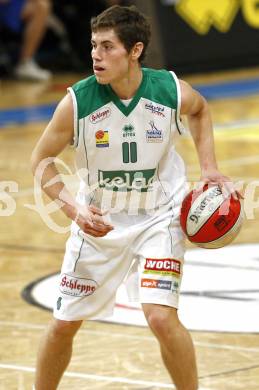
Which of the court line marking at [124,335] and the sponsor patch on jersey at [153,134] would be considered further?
the court line marking at [124,335]

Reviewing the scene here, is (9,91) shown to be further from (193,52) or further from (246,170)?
(246,170)

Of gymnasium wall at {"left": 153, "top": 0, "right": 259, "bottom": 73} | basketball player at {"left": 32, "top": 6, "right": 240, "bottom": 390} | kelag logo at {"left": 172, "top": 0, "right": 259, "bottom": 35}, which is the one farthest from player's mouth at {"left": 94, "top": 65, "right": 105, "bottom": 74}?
kelag logo at {"left": 172, "top": 0, "right": 259, "bottom": 35}

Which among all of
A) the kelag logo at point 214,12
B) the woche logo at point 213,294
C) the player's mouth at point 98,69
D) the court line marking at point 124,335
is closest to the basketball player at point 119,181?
the player's mouth at point 98,69

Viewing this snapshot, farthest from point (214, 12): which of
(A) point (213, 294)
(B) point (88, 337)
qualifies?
(B) point (88, 337)

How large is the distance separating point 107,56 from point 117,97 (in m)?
0.20

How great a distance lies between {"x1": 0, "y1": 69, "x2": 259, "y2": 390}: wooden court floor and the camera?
19.1 ft

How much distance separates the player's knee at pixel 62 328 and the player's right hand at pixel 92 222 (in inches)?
17.8

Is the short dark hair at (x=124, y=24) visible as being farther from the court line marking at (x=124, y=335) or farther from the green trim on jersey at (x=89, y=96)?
the court line marking at (x=124, y=335)

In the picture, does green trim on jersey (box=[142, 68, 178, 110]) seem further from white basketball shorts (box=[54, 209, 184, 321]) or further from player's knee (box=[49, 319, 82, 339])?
player's knee (box=[49, 319, 82, 339])

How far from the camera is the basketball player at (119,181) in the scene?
520 cm

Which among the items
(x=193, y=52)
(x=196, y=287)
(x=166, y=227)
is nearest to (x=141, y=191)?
(x=166, y=227)

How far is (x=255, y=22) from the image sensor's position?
1889 cm

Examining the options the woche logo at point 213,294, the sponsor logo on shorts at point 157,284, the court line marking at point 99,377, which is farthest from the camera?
the woche logo at point 213,294

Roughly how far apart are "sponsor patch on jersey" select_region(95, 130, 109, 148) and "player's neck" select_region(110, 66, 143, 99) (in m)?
0.19
